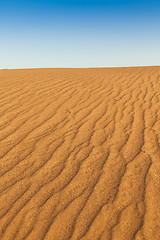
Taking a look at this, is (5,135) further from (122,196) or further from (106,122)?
(122,196)

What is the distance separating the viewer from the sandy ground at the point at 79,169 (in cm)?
172

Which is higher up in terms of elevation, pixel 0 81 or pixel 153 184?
pixel 0 81

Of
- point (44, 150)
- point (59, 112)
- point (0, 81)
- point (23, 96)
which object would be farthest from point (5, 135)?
point (0, 81)

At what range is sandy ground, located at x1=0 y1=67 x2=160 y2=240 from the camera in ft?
5.65

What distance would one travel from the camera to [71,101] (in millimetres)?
4574

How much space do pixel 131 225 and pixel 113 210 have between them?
0.66 ft

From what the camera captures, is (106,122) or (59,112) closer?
(106,122)

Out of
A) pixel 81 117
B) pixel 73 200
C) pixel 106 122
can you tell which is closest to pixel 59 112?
pixel 81 117

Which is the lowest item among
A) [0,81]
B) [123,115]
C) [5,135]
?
[5,135]

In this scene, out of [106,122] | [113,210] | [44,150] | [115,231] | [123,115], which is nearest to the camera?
[115,231]

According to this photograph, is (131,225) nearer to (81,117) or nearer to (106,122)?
(106,122)

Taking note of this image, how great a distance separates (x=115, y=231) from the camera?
1.66 meters

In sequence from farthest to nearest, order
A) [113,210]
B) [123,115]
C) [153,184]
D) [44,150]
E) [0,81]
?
[0,81]
[123,115]
[44,150]
[153,184]
[113,210]

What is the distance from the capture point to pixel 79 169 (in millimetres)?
2385
